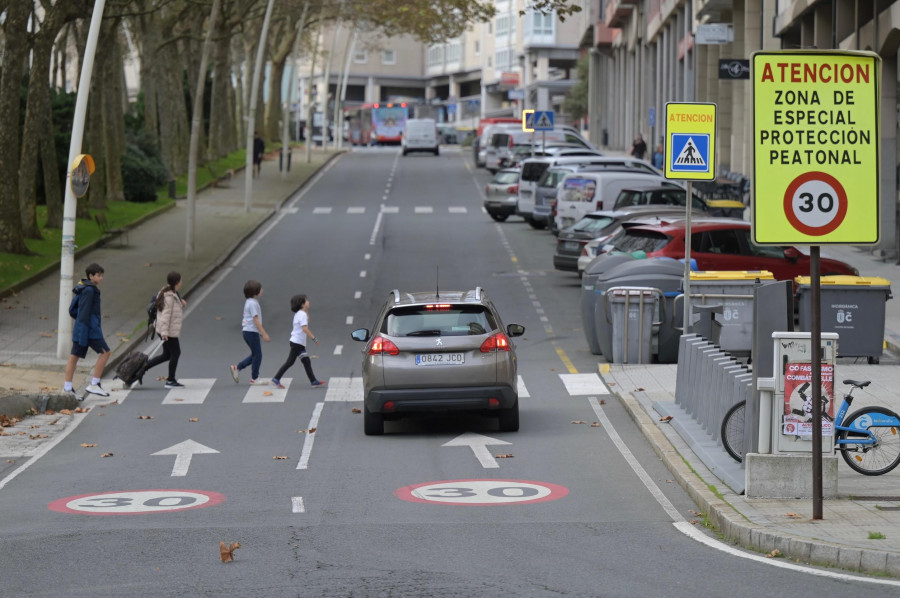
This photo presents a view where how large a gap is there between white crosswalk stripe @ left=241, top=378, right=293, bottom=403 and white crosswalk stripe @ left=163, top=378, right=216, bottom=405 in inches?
23.1

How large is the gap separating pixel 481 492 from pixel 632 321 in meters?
8.41

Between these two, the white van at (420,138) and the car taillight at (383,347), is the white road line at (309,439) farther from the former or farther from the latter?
the white van at (420,138)

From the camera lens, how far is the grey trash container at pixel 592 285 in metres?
20.8

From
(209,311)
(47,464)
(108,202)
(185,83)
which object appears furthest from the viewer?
(185,83)

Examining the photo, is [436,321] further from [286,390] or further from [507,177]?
[507,177]

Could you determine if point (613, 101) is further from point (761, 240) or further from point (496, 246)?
point (761, 240)

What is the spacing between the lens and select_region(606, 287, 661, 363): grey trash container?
19734 mm

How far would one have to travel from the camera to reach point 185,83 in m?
67.0

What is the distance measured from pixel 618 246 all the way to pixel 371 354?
35.4 ft

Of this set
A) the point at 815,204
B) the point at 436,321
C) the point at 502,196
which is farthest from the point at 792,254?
the point at 502,196

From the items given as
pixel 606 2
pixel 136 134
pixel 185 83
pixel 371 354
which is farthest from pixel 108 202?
pixel 606 2

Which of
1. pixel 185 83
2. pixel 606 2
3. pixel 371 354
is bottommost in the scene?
pixel 371 354

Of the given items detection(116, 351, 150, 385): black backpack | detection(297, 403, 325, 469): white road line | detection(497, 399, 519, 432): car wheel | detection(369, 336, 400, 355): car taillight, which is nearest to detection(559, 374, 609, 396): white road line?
detection(497, 399, 519, 432): car wheel

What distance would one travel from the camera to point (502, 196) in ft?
141
